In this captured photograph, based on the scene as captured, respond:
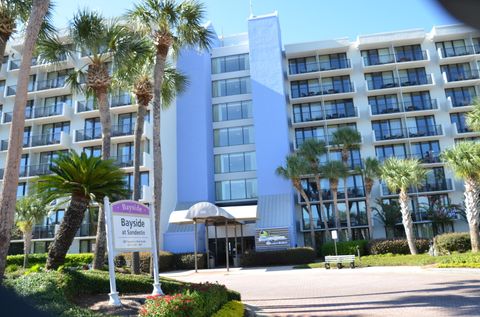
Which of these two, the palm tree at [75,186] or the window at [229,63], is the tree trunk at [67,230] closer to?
the palm tree at [75,186]

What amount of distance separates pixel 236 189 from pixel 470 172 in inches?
844

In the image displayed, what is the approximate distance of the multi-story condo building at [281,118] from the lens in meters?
41.1

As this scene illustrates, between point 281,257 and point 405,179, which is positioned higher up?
point 405,179

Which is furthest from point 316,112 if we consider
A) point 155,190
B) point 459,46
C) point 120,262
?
point 155,190

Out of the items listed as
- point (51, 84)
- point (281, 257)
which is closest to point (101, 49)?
point (281, 257)

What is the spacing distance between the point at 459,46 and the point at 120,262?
38.7 metres

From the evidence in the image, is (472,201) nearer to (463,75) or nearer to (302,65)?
(463,75)

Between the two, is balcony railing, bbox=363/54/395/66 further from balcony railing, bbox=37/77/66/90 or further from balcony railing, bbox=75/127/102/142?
balcony railing, bbox=37/77/66/90

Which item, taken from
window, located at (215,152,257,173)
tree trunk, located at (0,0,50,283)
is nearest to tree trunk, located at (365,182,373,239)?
window, located at (215,152,257,173)

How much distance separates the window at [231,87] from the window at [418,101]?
638 inches

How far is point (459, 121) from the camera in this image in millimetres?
43562

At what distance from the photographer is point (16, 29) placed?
14.2 m

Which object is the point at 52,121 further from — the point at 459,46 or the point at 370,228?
the point at 459,46

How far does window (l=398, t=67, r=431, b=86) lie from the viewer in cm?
4478
